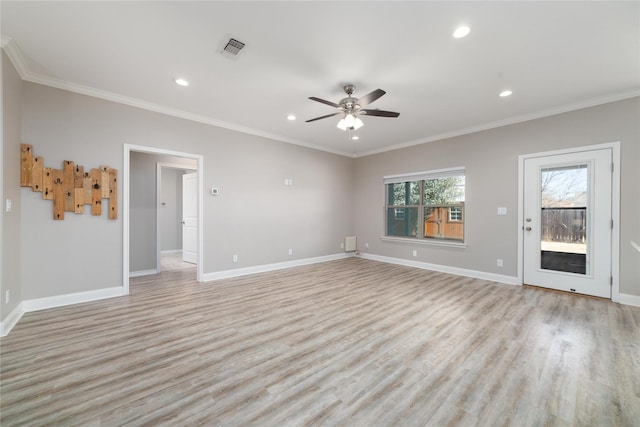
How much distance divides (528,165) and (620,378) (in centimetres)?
341

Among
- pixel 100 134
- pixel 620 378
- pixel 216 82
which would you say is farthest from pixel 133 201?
pixel 620 378

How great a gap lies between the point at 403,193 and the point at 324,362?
4929 mm

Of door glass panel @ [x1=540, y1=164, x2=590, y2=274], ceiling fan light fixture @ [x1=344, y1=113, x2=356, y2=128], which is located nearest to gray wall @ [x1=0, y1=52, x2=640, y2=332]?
door glass panel @ [x1=540, y1=164, x2=590, y2=274]

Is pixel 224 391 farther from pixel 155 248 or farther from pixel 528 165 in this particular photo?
pixel 528 165

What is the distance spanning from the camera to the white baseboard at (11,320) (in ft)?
8.09

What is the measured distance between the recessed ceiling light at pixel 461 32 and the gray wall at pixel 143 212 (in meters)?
5.49

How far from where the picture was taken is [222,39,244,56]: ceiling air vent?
8.06ft

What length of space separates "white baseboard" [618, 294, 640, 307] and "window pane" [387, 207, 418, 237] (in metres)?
3.17

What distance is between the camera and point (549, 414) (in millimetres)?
1570

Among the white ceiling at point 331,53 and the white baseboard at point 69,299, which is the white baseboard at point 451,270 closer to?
the white ceiling at point 331,53

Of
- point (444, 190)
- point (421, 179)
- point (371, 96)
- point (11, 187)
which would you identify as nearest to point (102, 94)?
point (11, 187)

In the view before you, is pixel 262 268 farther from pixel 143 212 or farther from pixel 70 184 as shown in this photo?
pixel 70 184

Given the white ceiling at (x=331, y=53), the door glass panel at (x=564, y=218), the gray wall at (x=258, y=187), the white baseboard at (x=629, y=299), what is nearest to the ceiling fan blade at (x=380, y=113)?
the white ceiling at (x=331, y=53)

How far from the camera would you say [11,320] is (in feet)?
8.68
